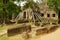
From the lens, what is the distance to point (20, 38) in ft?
53.9

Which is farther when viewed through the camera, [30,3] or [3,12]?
[30,3]

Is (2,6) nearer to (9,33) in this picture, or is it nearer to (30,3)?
(30,3)

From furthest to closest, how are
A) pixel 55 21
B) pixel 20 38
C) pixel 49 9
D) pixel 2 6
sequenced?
pixel 49 9, pixel 55 21, pixel 2 6, pixel 20 38

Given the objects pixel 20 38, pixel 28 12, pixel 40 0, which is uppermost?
pixel 40 0

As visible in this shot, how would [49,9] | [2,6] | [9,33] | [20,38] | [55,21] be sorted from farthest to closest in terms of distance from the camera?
[49,9], [55,21], [2,6], [9,33], [20,38]

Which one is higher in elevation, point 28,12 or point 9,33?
point 28,12

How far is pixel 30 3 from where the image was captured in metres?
28.6

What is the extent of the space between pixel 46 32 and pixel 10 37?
415 cm

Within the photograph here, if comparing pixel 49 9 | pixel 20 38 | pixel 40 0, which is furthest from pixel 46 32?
pixel 40 0

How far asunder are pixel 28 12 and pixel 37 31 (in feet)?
49.0

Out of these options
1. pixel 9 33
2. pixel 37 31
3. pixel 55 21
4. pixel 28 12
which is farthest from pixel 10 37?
pixel 28 12

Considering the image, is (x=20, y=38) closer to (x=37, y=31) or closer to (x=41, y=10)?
(x=37, y=31)

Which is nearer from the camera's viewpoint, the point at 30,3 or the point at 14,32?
the point at 14,32

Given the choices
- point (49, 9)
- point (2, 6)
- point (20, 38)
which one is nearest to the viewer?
point (20, 38)
